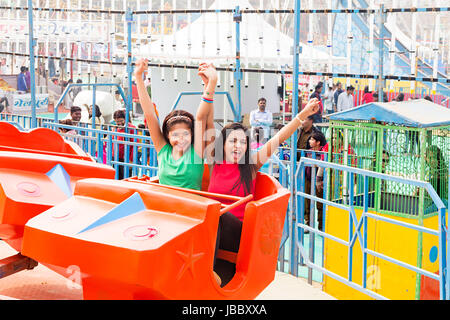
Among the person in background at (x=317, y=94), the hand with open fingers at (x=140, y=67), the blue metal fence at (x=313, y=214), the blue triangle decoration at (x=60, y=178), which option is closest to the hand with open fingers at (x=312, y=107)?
the blue metal fence at (x=313, y=214)

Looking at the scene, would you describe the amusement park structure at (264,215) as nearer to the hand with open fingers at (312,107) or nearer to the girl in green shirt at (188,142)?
the girl in green shirt at (188,142)

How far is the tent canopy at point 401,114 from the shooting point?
15.0ft

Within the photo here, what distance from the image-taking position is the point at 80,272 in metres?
2.64

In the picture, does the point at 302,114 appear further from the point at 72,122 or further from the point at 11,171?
the point at 72,122

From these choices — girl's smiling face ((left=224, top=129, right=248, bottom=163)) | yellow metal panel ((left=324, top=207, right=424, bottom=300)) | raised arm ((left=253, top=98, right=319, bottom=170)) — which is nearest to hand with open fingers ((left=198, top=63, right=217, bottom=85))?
girl's smiling face ((left=224, top=129, right=248, bottom=163))

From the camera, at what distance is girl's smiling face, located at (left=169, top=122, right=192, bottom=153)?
3504 mm

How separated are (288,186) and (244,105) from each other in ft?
25.0

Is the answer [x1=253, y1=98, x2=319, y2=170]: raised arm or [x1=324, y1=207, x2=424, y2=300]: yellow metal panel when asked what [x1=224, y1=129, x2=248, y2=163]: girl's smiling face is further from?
[x1=324, y1=207, x2=424, y2=300]: yellow metal panel

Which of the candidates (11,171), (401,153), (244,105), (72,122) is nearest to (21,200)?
(11,171)

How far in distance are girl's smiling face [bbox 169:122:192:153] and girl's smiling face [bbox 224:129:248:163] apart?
9.1 inches

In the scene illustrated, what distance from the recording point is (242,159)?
354cm

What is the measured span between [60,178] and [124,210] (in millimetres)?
1248

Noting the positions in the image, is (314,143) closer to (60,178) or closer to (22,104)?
(60,178)

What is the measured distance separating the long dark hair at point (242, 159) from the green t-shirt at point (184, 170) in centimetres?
13
